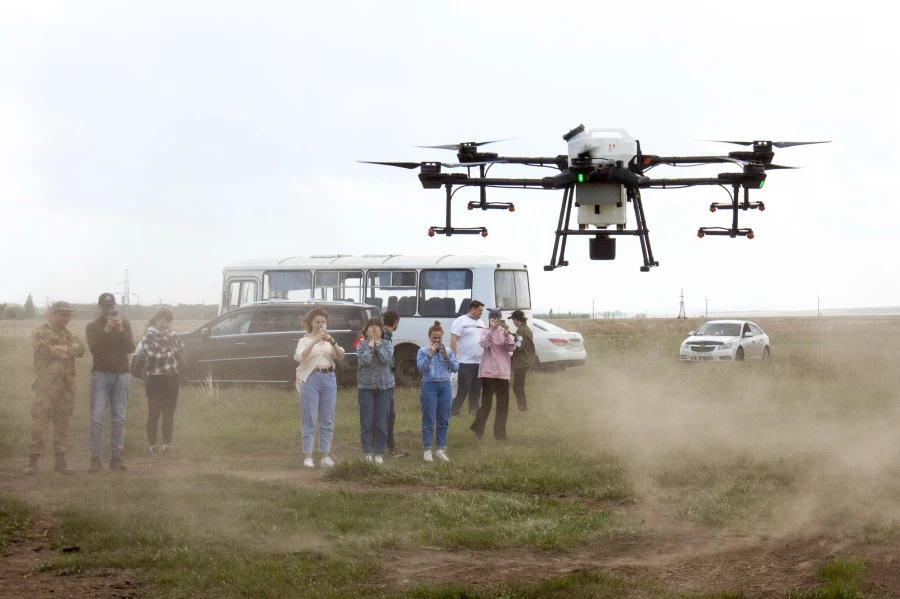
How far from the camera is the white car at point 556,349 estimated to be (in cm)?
2475

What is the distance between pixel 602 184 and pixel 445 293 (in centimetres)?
1106

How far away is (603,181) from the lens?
41.5 ft

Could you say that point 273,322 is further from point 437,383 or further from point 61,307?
point 61,307

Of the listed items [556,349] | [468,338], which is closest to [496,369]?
[468,338]

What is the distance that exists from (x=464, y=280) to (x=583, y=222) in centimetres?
1067

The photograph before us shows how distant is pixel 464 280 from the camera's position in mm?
23375

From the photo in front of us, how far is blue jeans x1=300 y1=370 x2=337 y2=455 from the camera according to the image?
488 inches

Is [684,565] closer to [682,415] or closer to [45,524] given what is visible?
[45,524]

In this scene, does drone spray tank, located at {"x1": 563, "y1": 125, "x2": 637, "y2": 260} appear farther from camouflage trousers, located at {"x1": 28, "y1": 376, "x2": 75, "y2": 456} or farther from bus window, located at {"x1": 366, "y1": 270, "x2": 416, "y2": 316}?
bus window, located at {"x1": 366, "y1": 270, "x2": 416, "y2": 316}

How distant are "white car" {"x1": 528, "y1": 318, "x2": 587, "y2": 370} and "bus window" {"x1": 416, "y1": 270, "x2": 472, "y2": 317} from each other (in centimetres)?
215

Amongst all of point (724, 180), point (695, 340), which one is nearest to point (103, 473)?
point (724, 180)

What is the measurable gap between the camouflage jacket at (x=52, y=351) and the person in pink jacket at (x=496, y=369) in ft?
17.7

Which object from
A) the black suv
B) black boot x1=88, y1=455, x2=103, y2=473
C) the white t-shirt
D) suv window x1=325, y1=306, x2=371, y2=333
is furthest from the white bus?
black boot x1=88, y1=455, x2=103, y2=473

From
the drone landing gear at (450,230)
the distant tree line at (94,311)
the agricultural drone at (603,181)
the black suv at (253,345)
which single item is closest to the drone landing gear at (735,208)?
the agricultural drone at (603,181)
